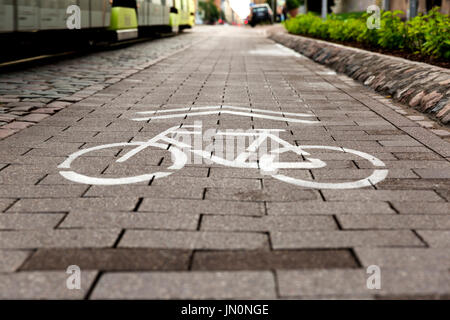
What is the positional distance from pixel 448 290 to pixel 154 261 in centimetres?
128

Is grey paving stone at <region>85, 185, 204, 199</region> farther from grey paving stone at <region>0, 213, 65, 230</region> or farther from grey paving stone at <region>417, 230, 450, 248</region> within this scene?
grey paving stone at <region>417, 230, 450, 248</region>

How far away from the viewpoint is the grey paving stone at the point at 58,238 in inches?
108

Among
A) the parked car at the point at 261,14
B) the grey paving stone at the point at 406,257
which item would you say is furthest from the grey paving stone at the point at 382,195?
the parked car at the point at 261,14

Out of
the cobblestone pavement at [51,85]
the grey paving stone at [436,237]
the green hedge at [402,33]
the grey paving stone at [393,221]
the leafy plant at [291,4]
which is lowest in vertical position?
the grey paving stone at [436,237]

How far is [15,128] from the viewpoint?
5680 millimetres

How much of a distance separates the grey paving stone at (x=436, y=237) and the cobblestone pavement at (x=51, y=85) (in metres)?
4.04

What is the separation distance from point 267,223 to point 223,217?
0.87ft

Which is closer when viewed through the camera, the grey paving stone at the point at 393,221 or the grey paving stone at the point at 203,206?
the grey paving stone at the point at 393,221

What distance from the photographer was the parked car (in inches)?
2015

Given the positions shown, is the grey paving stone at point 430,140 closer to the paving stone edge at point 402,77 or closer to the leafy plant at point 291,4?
the paving stone edge at point 402,77

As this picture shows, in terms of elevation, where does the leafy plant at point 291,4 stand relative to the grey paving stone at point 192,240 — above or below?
above

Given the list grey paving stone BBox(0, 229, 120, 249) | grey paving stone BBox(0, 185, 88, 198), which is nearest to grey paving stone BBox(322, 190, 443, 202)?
grey paving stone BBox(0, 229, 120, 249)

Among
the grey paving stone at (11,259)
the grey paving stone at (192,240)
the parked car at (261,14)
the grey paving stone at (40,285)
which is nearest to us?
the grey paving stone at (40,285)
